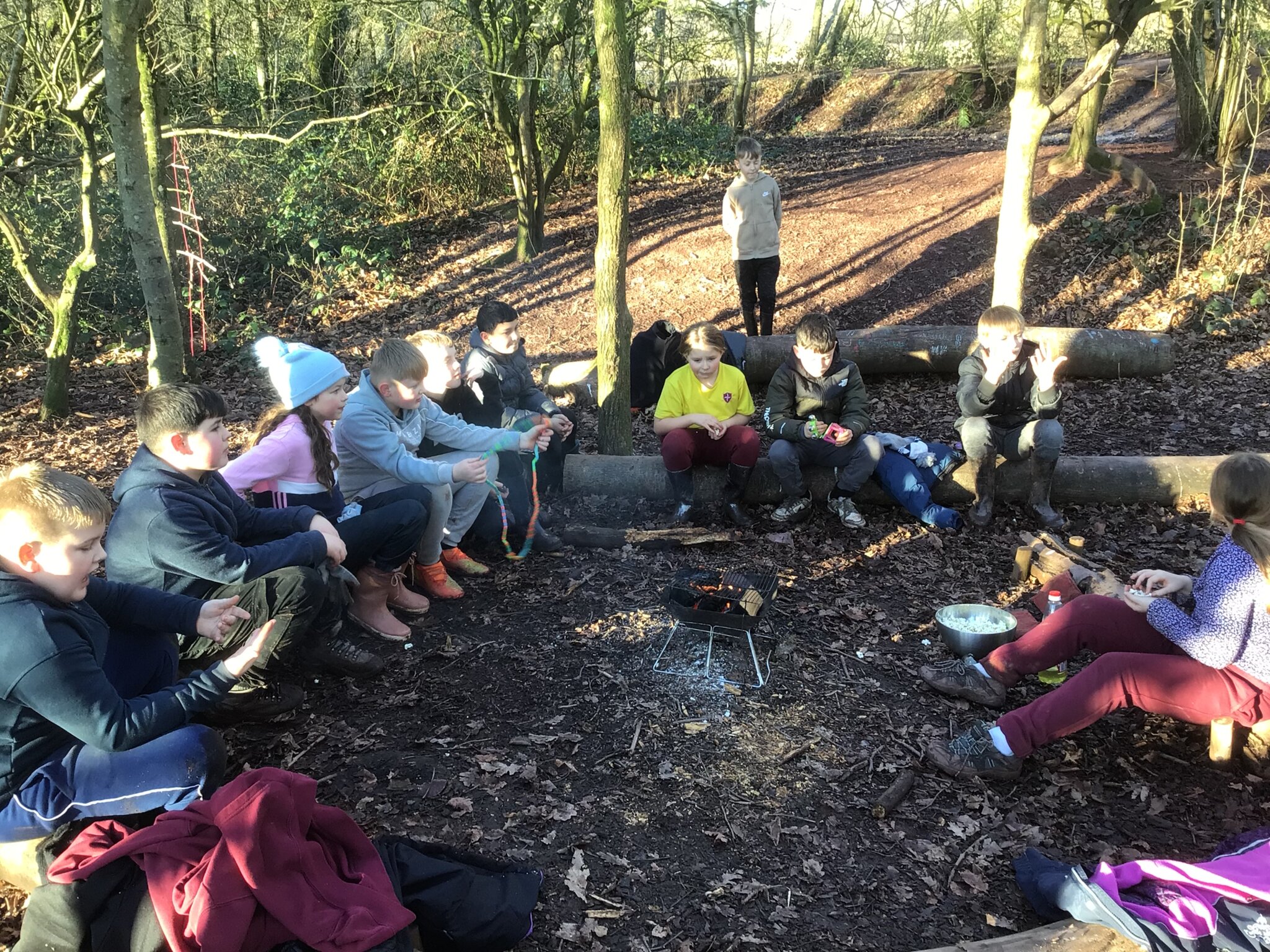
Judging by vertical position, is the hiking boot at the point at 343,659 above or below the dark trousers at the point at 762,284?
below

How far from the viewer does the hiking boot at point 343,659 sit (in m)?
3.93

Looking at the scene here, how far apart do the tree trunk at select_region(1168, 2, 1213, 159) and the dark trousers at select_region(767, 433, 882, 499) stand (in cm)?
814

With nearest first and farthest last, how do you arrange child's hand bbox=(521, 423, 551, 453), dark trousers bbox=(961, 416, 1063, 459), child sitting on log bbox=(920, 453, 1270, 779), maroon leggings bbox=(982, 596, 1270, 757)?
1. child sitting on log bbox=(920, 453, 1270, 779)
2. maroon leggings bbox=(982, 596, 1270, 757)
3. child's hand bbox=(521, 423, 551, 453)
4. dark trousers bbox=(961, 416, 1063, 459)

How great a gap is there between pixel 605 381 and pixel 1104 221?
688cm

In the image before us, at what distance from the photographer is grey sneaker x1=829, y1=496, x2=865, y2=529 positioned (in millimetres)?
5516

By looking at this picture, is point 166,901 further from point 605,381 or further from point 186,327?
point 186,327

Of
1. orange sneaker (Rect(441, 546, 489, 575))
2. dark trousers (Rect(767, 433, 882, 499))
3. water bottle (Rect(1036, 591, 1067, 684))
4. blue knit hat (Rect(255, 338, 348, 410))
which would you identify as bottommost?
water bottle (Rect(1036, 591, 1067, 684))

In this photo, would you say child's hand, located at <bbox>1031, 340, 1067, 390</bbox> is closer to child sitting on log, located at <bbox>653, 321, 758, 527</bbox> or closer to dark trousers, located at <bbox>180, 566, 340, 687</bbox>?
child sitting on log, located at <bbox>653, 321, 758, 527</bbox>

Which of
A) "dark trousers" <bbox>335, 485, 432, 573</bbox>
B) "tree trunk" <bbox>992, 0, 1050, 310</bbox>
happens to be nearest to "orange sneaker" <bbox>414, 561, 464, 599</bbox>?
"dark trousers" <bbox>335, 485, 432, 573</bbox>

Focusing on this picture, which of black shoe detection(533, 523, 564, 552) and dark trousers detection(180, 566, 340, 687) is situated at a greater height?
dark trousers detection(180, 566, 340, 687)

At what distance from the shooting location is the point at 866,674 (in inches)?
161

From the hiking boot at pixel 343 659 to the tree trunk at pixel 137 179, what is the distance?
13.7 ft

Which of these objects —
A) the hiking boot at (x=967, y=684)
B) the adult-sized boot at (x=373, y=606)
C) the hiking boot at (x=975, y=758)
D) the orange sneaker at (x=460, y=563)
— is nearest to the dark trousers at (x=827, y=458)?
the hiking boot at (x=967, y=684)

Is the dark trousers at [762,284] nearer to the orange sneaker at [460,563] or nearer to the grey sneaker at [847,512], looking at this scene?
the grey sneaker at [847,512]
